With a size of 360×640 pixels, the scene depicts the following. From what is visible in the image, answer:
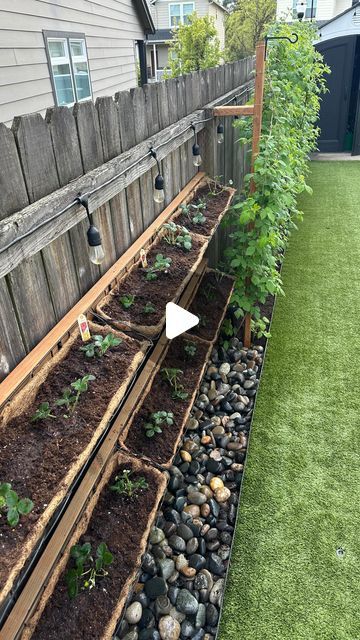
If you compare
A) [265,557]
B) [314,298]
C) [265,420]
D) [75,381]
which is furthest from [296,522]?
[314,298]

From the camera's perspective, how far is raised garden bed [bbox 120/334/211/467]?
236cm

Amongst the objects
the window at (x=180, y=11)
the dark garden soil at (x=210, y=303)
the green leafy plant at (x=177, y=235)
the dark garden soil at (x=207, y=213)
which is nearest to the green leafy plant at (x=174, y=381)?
the dark garden soil at (x=210, y=303)

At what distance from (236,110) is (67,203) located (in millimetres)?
2051

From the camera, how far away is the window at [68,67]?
5496 mm

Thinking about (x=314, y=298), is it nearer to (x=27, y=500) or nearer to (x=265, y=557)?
(x=265, y=557)

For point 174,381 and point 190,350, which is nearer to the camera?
point 174,381

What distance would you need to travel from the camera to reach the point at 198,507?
2.50 m

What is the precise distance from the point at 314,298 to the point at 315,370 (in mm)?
1110

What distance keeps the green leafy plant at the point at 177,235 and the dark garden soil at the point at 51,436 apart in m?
0.95

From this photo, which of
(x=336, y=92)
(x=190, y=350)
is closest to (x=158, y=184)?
(x=190, y=350)

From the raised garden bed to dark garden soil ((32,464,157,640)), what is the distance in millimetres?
167

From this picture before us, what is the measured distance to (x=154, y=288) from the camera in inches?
93.4

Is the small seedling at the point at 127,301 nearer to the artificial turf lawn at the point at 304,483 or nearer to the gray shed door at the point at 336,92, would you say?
the artificial turf lawn at the point at 304,483

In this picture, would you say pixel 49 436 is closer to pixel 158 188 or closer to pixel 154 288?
pixel 154 288
